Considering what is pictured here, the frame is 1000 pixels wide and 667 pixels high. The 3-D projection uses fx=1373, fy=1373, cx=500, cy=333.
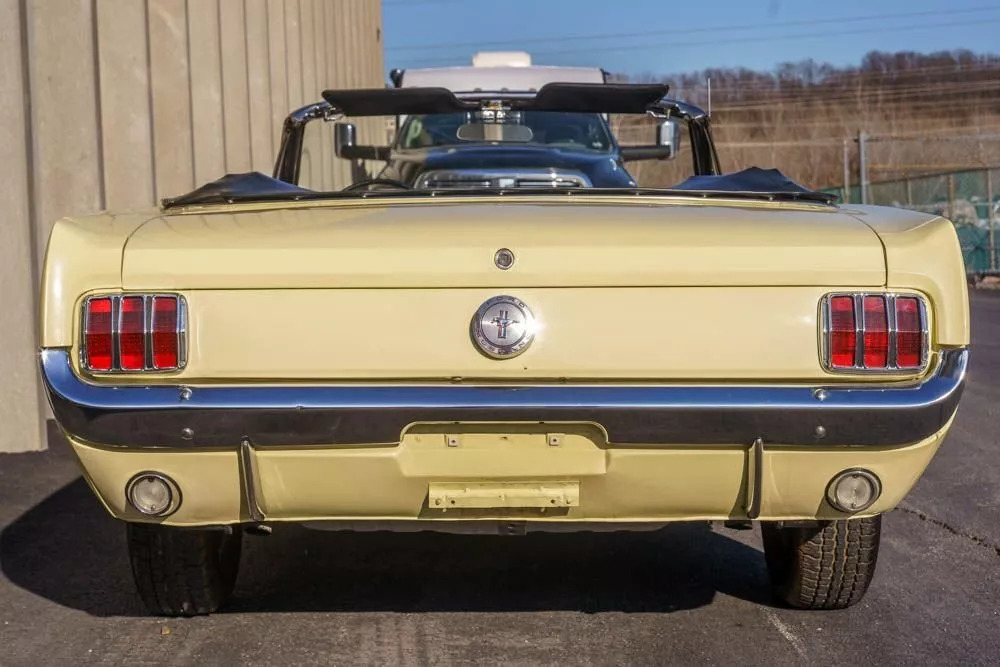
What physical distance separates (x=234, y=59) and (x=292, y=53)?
99.0 inches

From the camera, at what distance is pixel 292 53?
13375 millimetres

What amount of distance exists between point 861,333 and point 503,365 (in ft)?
2.83

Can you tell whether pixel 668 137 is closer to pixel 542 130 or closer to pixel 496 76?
pixel 542 130

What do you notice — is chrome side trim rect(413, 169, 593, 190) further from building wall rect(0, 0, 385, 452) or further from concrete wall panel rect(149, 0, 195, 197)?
concrete wall panel rect(149, 0, 195, 197)

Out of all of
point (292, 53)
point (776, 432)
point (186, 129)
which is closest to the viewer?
point (776, 432)

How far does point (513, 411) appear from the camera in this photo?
3.25 m

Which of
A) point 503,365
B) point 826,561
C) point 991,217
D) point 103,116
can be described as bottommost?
point 826,561

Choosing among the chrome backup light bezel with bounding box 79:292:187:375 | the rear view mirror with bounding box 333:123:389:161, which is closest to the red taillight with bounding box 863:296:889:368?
the chrome backup light bezel with bounding box 79:292:187:375

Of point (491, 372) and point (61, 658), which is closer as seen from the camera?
point (491, 372)

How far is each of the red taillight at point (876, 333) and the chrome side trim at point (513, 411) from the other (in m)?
0.06

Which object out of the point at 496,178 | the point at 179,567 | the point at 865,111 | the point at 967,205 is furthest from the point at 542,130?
the point at 865,111

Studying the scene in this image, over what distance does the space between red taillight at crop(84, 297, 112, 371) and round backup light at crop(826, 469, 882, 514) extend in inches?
71.2

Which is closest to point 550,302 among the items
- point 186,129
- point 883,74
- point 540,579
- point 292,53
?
point 540,579

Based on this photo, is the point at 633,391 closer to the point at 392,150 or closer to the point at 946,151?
the point at 392,150
